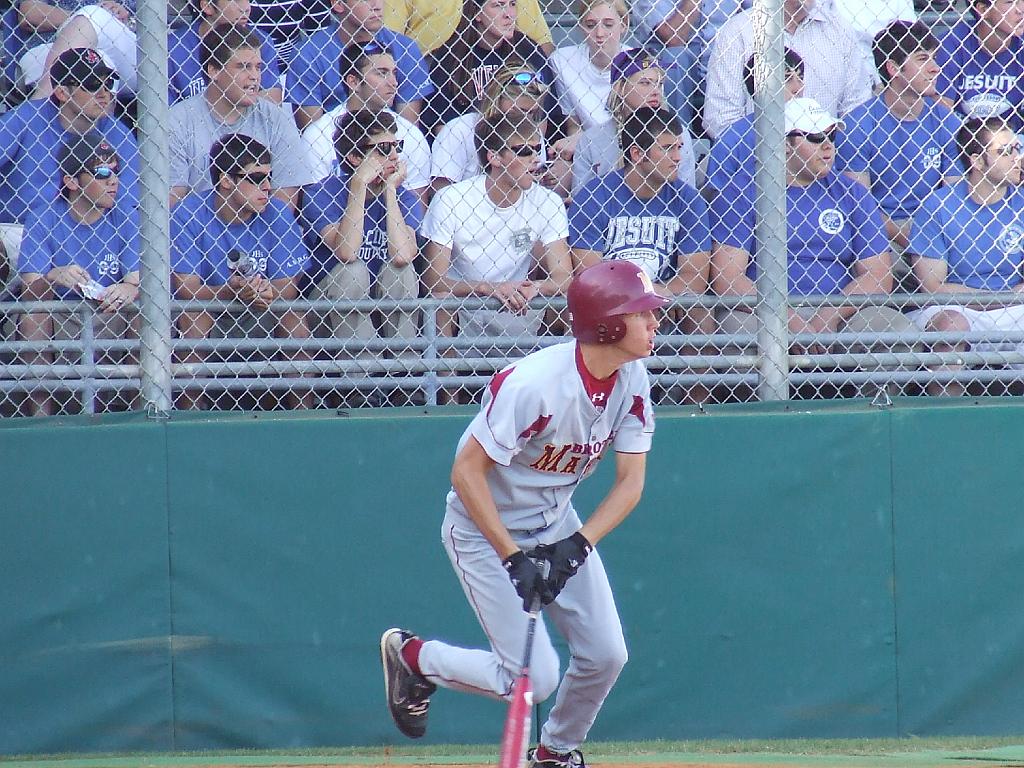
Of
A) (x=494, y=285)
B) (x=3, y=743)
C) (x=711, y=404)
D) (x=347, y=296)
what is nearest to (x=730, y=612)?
(x=711, y=404)

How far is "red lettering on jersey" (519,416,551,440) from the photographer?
413 centimetres

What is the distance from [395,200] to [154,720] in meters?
2.62

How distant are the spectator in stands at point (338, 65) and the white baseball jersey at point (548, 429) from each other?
2.51m

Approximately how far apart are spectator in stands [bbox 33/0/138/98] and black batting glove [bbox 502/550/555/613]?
3453mm

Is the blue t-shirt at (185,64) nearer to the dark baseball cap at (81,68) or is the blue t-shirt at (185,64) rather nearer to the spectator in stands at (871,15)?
the dark baseball cap at (81,68)

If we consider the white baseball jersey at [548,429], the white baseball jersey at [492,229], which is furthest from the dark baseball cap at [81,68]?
the white baseball jersey at [548,429]

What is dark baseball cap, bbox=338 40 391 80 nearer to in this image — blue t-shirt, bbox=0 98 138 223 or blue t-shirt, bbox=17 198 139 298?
blue t-shirt, bbox=0 98 138 223

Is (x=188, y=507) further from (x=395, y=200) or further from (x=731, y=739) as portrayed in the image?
(x=731, y=739)

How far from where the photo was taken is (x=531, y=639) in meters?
4.12

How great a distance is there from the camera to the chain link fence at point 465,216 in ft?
18.6

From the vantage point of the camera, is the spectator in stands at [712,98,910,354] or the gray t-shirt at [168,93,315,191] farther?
the gray t-shirt at [168,93,315,191]

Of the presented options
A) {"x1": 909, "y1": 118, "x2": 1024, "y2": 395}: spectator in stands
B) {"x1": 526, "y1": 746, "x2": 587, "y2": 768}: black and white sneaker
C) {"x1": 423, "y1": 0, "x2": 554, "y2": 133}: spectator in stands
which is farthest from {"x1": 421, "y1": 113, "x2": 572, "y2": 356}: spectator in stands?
{"x1": 526, "y1": 746, "x2": 587, "y2": 768}: black and white sneaker

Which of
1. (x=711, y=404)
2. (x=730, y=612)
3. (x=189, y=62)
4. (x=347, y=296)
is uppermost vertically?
(x=189, y=62)

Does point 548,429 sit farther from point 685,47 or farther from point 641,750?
point 685,47
